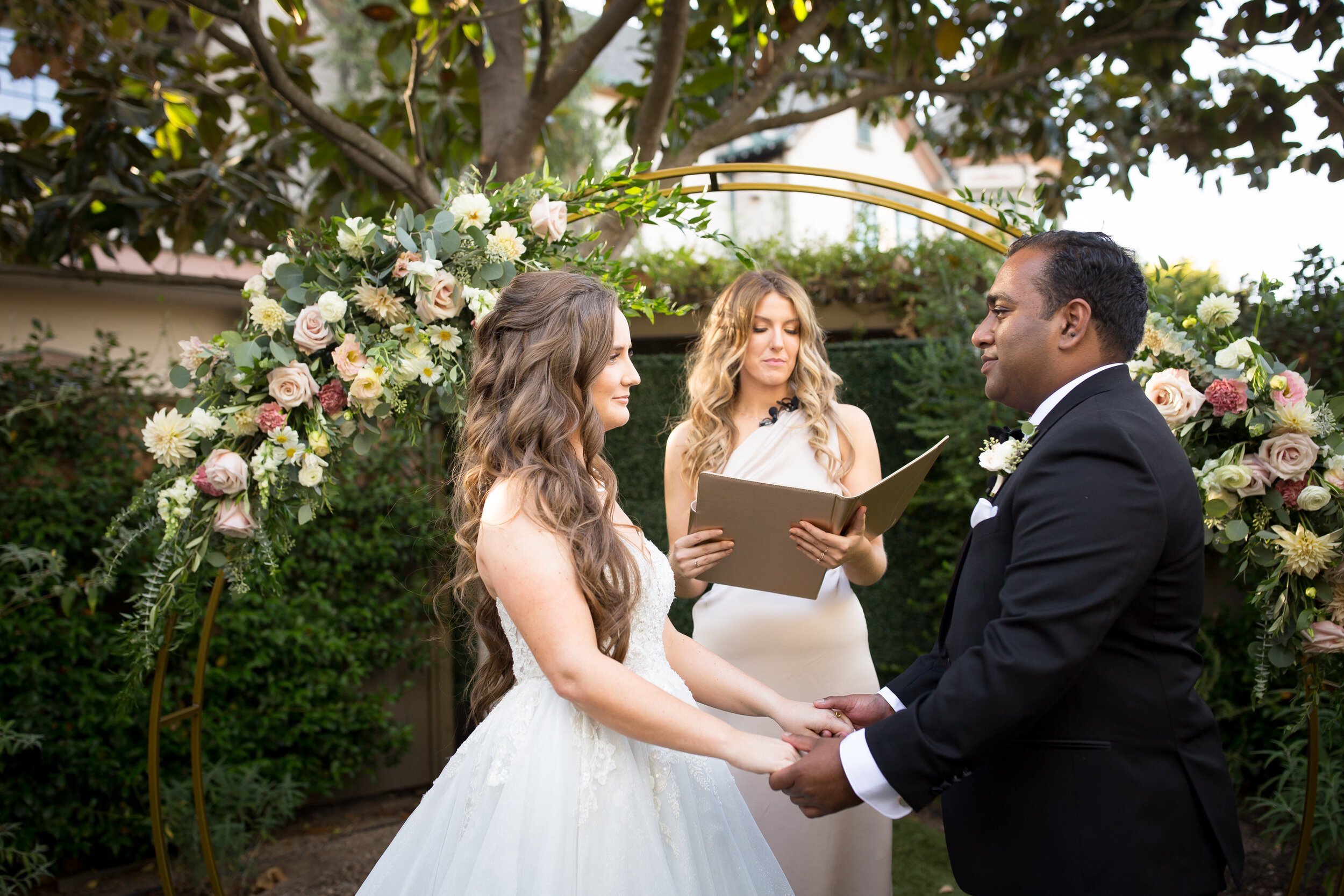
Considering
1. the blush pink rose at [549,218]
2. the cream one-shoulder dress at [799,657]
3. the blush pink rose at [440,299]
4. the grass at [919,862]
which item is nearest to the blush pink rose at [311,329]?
the blush pink rose at [440,299]

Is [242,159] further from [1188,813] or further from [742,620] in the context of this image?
[1188,813]

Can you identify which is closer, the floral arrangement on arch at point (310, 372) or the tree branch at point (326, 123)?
the floral arrangement on arch at point (310, 372)

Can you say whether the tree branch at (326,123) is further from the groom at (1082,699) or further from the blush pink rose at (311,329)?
the groom at (1082,699)

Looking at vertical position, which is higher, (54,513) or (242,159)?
(242,159)

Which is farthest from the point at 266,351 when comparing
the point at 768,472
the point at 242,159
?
the point at 242,159

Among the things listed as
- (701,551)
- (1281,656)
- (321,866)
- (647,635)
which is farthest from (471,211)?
(321,866)

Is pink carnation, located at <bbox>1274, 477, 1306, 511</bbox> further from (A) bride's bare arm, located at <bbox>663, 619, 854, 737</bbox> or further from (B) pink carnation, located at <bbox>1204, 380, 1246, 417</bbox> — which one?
(A) bride's bare arm, located at <bbox>663, 619, 854, 737</bbox>

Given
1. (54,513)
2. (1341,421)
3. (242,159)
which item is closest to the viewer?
(1341,421)

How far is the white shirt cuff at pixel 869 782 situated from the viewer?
73.8 inches

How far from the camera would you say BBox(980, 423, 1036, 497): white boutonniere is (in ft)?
6.93

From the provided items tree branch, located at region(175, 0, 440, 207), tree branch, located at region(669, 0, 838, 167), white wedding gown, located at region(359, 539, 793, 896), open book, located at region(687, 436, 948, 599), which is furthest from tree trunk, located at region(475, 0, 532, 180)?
white wedding gown, located at region(359, 539, 793, 896)

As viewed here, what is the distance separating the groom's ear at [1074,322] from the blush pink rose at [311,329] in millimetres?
2011

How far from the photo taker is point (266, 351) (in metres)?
2.88

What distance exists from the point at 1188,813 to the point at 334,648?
4452mm
